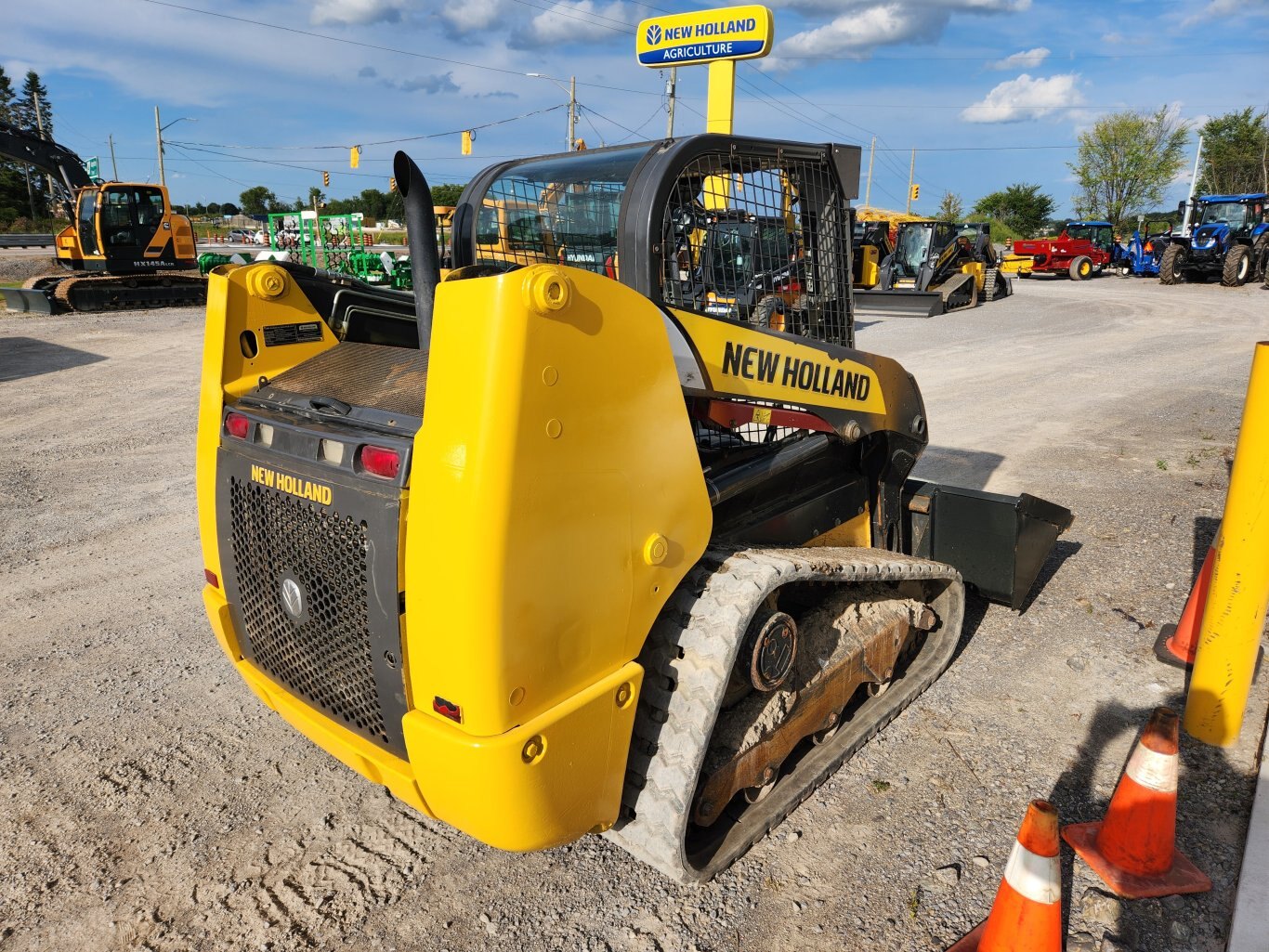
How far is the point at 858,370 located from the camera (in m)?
3.27

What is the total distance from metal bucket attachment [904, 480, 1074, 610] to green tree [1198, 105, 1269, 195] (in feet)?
201

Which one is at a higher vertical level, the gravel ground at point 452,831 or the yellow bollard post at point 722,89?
the yellow bollard post at point 722,89

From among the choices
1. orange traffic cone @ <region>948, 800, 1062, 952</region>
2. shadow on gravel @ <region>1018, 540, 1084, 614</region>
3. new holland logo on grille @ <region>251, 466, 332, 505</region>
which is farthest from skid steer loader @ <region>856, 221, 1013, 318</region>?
new holland logo on grille @ <region>251, 466, 332, 505</region>

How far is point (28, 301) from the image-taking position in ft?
57.1

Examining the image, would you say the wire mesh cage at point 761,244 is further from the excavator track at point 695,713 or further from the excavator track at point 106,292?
the excavator track at point 106,292

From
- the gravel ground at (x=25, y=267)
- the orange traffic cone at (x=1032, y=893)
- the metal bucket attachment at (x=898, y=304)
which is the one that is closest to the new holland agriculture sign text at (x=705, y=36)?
the metal bucket attachment at (x=898, y=304)

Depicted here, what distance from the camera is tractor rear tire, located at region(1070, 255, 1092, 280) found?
28.5 meters

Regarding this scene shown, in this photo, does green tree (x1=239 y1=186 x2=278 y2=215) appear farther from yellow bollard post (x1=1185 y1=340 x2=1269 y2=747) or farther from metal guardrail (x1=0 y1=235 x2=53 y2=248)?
yellow bollard post (x1=1185 y1=340 x2=1269 y2=747)

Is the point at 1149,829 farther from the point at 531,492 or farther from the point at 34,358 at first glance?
the point at 34,358

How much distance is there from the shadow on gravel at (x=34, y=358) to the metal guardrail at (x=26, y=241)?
32632mm

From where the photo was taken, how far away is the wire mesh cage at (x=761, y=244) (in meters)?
2.74

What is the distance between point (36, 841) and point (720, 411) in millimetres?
2698

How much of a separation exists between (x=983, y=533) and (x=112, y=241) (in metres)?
20.5

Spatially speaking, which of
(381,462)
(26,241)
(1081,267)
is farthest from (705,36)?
(26,241)
